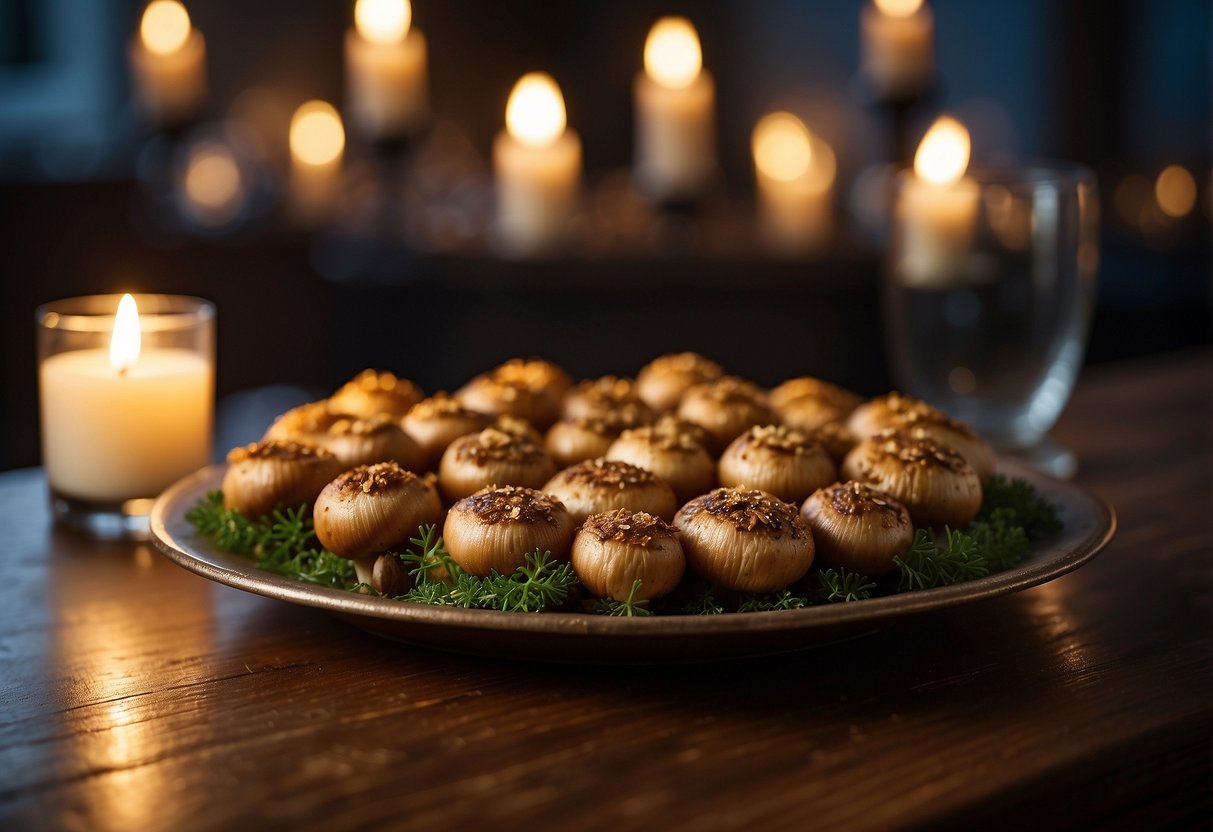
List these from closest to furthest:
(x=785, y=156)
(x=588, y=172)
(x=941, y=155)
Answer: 1. (x=941, y=155)
2. (x=785, y=156)
3. (x=588, y=172)

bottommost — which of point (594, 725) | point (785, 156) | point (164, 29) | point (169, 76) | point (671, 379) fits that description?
point (594, 725)

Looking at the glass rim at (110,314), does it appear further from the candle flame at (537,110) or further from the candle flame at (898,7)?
the candle flame at (898,7)

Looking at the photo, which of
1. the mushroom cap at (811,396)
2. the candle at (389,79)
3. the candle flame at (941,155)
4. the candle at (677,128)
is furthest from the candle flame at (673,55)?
the mushroom cap at (811,396)

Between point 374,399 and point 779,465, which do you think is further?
point 374,399

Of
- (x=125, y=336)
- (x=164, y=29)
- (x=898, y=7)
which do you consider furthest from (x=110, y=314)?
(x=164, y=29)

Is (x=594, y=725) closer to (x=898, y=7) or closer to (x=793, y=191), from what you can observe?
(x=898, y=7)

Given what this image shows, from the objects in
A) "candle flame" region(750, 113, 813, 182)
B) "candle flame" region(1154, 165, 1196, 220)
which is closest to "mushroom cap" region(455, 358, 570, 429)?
"candle flame" region(750, 113, 813, 182)

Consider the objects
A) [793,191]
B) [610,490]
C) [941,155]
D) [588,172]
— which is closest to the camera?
[610,490]

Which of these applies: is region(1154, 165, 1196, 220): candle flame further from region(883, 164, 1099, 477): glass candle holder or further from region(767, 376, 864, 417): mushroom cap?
region(767, 376, 864, 417): mushroom cap
